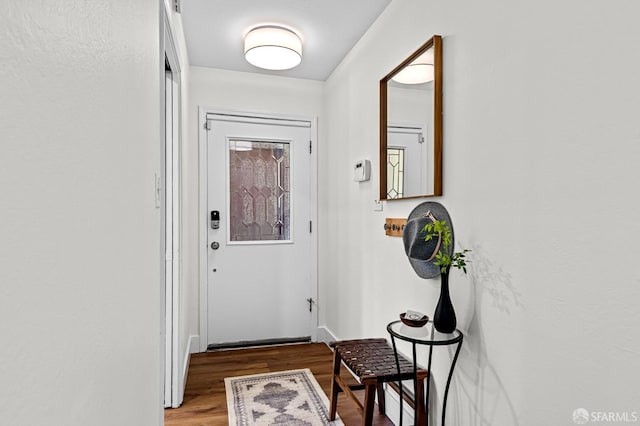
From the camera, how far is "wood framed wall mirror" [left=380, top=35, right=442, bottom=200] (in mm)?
1693

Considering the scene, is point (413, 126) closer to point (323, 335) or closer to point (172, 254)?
point (172, 254)

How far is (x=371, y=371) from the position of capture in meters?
1.72

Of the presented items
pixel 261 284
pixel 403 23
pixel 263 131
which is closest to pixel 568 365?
pixel 403 23

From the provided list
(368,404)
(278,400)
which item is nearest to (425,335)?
(368,404)

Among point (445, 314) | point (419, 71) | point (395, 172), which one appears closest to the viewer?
point (445, 314)

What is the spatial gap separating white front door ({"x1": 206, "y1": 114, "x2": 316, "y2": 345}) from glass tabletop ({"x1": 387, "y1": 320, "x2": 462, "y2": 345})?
5.96 ft

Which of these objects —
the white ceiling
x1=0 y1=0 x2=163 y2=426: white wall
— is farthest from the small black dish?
the white ceiling

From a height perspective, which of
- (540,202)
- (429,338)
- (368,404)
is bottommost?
(368,404)

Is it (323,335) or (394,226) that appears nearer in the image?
(394,226)

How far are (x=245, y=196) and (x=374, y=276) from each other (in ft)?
4.69

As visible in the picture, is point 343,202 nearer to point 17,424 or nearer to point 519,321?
point 519,321

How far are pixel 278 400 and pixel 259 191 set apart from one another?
1702mm

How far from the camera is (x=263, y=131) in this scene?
3.31 metres

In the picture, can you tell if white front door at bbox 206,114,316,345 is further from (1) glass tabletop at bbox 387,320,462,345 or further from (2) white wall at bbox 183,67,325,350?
(1) glass tabletop at bbox 387,320,462,345
